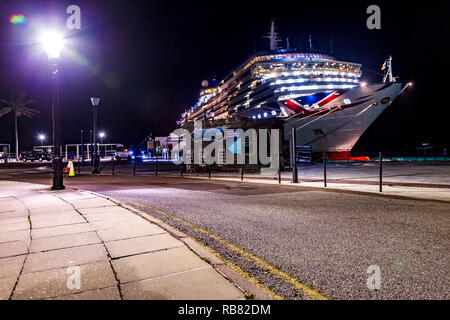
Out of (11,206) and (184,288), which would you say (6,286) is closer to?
(184,288)

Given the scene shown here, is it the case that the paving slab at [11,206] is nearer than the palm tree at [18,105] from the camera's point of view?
Yes

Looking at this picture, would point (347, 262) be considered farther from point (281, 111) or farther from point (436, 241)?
point (281, 111)

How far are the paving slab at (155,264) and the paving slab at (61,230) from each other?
1.58m

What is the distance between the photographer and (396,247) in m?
3.45

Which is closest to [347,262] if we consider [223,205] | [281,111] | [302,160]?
[223,205]

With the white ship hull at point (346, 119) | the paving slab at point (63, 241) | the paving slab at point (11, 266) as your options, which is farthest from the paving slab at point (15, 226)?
the white ship hull at point (346, 119)

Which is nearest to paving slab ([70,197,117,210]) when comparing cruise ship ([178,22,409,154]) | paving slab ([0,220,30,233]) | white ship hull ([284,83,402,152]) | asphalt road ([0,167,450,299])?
asphalt road ([0,167,450,299])

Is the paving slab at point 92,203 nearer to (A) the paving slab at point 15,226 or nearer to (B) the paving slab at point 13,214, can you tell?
(B) the paving slab at point 13,214

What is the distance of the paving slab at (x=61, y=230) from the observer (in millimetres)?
4016

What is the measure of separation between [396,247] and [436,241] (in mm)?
673

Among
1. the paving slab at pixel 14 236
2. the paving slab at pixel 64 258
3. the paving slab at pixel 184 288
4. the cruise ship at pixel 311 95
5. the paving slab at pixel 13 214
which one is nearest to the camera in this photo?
the paving slab at pixel 184 288

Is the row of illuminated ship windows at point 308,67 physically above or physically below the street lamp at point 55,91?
above

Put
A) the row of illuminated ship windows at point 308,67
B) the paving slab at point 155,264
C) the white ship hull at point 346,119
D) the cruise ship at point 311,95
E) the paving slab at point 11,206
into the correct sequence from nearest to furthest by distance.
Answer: the paving slab at point 155,264, the paving slab at point 11,206, the white ship hull at point 346,119, the cruise ship at point 311,95, the row of illuminated ship windows at point 308,67

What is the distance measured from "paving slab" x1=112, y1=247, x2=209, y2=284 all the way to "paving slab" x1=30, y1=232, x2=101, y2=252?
36.7 inches
